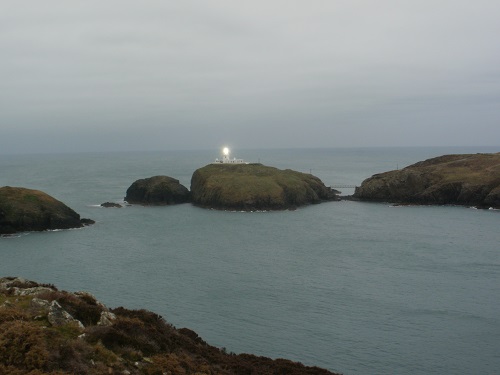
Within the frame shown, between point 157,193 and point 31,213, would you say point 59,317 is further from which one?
point 157,193

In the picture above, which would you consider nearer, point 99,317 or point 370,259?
point 99,317

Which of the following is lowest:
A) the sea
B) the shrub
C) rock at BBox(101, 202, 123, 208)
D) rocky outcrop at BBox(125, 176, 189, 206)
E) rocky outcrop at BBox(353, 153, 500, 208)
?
the sea

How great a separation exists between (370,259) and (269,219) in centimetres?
3452

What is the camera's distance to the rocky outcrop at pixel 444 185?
4185 inches

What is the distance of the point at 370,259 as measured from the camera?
59.5 meters

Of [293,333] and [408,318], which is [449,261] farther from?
[293,333]

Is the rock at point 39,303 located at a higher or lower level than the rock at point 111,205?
higher

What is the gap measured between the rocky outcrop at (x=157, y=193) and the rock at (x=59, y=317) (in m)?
93.7

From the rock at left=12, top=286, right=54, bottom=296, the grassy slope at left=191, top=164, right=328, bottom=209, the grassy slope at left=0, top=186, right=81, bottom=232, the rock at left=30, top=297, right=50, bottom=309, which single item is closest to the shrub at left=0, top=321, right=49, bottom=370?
the rock at left=30, top=297, right=50, bottom=309

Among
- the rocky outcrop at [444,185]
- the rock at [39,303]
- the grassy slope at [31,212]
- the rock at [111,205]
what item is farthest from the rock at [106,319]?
the rocky outcrop at [444,185]

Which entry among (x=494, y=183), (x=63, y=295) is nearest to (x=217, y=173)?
→ (x=494, y=183)

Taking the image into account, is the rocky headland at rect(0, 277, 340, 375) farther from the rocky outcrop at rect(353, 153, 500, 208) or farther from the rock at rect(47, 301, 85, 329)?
the rocky outcrop at rect(353, 153, 500, 208)

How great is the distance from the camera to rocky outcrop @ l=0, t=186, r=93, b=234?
7962cm

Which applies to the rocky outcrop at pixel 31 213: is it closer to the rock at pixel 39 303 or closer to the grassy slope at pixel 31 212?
the grassy slope at pixel 31 212
